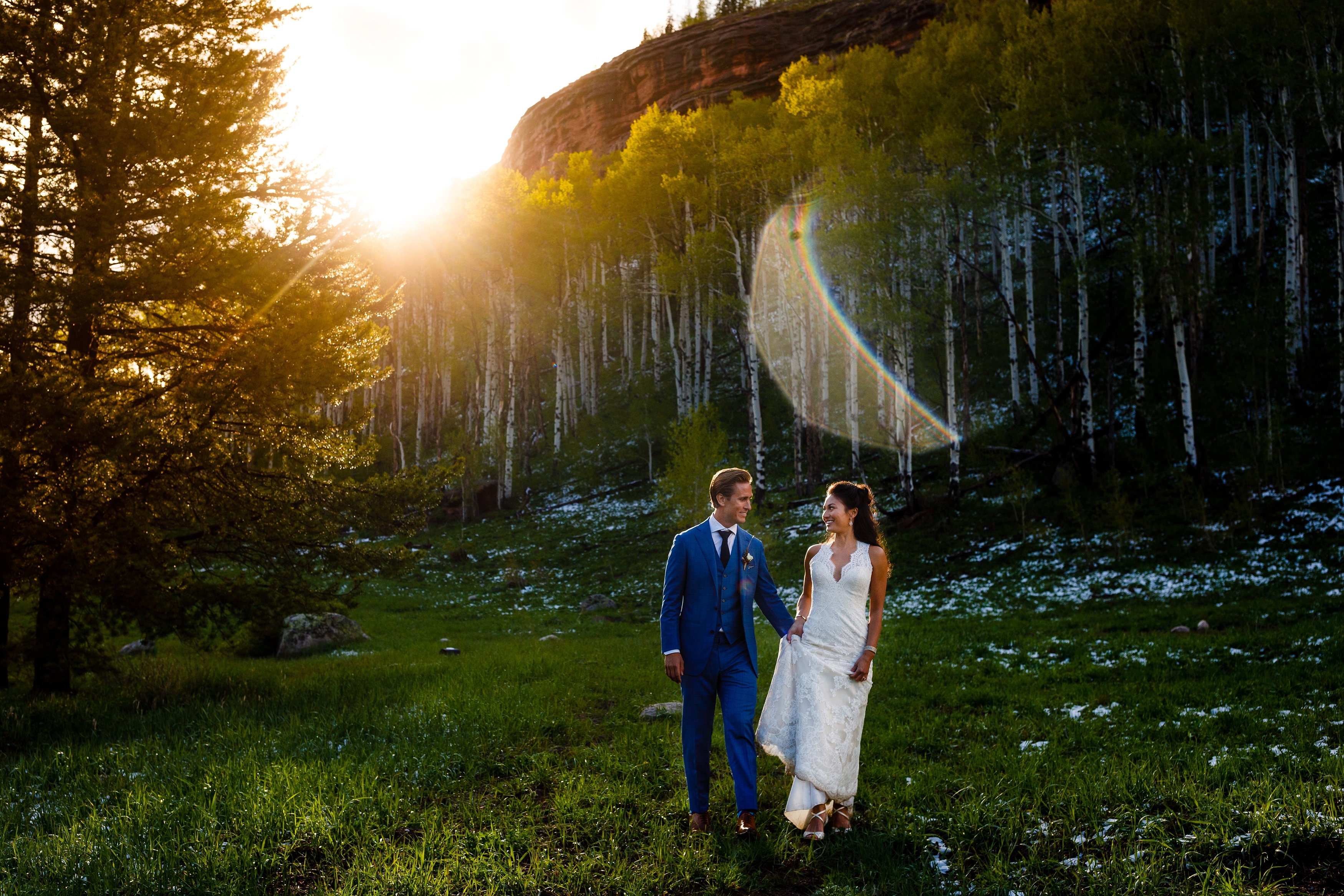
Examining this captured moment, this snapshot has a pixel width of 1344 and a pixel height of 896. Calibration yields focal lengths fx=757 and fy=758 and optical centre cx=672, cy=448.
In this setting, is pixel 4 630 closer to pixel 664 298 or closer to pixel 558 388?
pixel 558 388

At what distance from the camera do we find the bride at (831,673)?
546 cm

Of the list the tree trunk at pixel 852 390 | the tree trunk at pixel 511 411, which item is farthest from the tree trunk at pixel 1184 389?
the tree trunk at pixel 511 411

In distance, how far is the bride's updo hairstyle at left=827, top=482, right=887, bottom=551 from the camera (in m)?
5.86

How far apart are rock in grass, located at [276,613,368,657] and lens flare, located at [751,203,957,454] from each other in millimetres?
17504

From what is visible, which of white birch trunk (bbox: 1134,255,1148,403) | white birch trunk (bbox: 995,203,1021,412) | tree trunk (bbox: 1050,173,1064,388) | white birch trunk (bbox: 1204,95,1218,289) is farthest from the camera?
white birch trunk (bbox: 995,203,1021,412)

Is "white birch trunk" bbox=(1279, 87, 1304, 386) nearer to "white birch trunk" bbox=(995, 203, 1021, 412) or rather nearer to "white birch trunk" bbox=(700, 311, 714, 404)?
"white birch trunk" bbox=(995, 203, 1021, 412)

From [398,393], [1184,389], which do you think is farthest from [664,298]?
[1184,389]

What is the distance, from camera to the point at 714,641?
5.70m

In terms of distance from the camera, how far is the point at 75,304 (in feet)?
29.8

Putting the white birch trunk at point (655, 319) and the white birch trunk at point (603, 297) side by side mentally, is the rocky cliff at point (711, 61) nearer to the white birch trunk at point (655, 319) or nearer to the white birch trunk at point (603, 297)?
the white birch trunk at point (603, 297)

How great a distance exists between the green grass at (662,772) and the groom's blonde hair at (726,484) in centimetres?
243

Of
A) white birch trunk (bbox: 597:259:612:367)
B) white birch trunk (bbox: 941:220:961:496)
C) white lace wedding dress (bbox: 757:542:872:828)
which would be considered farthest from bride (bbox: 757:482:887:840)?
white birch trunk (bbox: 597:259:612:367)

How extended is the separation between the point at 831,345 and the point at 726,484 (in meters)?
33.6

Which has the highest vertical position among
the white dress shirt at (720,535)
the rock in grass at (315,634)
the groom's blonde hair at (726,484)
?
the groom's blonde hair at (726,484)
